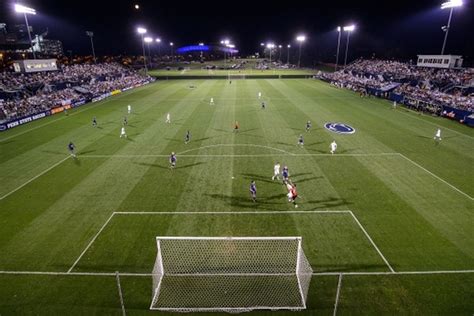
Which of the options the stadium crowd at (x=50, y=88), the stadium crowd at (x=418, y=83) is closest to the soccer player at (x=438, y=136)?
the stadium crowd at (x=418, y=83)

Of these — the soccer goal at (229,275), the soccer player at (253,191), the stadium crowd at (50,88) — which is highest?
the stadium crowd at (50,88)

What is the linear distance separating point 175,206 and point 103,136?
1973 cm

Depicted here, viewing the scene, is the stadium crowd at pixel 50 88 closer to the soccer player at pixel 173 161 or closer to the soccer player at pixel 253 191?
the soccer player at pixel 173 161

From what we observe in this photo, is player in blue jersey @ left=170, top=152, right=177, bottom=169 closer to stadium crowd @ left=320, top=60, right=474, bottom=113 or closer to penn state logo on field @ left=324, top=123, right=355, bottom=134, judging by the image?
penn state logo on field @ left=324, top=123, right=355, bottom=134

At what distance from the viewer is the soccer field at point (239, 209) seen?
12.5 meters

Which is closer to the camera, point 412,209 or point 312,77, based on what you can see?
point 412,209

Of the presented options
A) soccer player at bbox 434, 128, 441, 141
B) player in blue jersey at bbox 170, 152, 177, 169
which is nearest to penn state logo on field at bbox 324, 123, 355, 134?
soccer player at bbox 434, 128, 441, 141

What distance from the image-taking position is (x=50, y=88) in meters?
55.6

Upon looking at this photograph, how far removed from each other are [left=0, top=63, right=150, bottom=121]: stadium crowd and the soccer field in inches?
412

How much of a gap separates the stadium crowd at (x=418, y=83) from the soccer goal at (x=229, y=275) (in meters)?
38.8

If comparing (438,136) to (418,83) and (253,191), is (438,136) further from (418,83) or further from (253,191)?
(418,83)

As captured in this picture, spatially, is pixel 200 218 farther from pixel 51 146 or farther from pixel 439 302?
pixel 51 146

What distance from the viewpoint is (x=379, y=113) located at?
149ft

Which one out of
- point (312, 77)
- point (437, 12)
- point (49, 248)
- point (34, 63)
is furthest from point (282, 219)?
point (437, 12)
